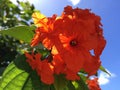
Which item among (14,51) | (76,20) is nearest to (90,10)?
(76,20)

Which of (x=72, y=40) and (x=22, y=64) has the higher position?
(x=72, y=40)

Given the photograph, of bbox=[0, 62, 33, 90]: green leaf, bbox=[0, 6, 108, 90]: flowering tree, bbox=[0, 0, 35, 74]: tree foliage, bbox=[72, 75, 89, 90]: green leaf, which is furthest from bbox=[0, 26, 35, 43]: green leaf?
bbox=[0, 0, 35, 74]: tree foliage

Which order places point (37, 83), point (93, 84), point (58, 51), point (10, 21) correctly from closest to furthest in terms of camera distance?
point (58, 51) < point (37, 83) < point (93, 84) < point (10, 21)

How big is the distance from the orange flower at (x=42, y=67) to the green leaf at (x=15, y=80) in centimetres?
6

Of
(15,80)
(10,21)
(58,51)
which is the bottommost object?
(15,80)

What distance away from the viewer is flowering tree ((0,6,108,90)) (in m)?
1.31

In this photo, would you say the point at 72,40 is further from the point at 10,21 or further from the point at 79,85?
the point at 10,21

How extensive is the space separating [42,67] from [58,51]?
0.31ft

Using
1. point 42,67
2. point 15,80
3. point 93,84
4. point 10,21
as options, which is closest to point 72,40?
point 42,67

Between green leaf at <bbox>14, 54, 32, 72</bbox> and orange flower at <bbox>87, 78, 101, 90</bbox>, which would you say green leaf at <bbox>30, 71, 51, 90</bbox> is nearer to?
green leaf at <bbox>14, 54, 32, 72</bbox>

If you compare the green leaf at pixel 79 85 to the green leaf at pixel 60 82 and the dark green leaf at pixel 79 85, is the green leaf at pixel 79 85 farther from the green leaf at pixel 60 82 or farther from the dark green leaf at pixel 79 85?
the green leaf at pixel 60 82

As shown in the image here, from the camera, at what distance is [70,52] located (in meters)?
1.31

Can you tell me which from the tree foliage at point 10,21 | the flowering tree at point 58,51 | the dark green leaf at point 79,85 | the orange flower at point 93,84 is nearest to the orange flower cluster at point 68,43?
the flowering tree at point 58,51

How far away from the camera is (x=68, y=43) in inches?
52.1
